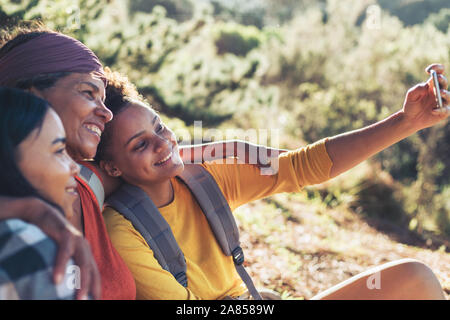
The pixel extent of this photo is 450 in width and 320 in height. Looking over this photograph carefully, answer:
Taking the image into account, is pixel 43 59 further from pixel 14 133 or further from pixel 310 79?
pixel 310 79

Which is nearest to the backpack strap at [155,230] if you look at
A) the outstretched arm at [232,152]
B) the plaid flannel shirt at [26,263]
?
the outstretched arm at [232,152]

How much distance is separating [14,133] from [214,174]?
1.16m

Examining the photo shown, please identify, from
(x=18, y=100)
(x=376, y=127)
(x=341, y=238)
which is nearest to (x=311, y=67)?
(x=341, y=238)

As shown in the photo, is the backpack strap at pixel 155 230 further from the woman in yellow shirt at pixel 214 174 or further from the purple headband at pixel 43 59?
the purple headband at pixel 43 59

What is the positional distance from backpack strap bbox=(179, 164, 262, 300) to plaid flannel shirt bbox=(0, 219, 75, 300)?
3.18ft

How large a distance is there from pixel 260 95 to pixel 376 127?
9918 millimetres

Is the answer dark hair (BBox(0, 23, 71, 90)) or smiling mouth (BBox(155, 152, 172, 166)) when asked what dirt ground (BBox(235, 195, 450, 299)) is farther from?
dark hair (BBox(0, 23, 71, 90))

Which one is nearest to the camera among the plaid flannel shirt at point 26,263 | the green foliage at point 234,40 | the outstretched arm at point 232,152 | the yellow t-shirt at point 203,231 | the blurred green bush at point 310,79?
the plaid flannel shirt at point 26,263

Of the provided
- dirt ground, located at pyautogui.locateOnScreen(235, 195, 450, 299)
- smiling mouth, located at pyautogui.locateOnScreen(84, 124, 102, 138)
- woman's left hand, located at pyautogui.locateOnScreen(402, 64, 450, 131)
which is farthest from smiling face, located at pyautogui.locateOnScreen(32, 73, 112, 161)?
dirt ground, located at pyautogui.locateOnScreen(235, 195, 450, 299)

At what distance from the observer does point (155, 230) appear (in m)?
1.79

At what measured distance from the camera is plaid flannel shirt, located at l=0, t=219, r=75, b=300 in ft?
3.46

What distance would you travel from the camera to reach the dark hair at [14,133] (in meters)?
1.13

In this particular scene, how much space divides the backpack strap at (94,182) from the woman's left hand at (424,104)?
1.49 meters

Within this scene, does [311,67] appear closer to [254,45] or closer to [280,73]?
[280,73]
